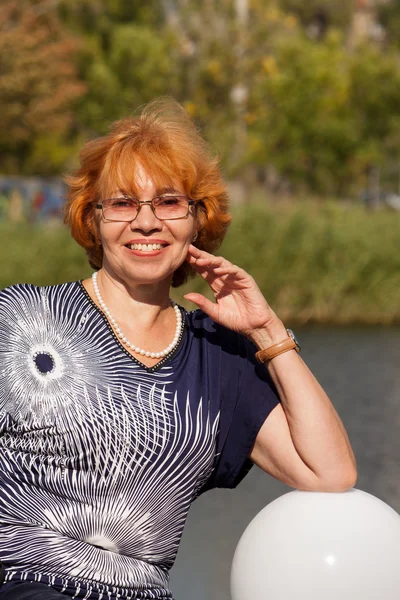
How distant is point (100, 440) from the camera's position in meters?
3.00

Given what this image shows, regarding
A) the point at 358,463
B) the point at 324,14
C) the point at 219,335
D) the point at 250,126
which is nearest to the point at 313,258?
the point at 250,126

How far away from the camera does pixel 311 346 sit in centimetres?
1530

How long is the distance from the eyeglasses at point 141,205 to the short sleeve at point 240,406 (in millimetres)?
440

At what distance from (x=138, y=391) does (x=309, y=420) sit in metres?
0.48

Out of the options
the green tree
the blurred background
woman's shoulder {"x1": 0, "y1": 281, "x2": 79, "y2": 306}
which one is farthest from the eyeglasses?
the green tree

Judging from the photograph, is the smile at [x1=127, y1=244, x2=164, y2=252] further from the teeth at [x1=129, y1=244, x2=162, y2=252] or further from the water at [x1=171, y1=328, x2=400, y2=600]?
the water at [x1=171, y1=328, x2=400, y2=600]

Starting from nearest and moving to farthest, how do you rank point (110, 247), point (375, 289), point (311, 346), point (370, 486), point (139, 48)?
point (110, 247)
point (370, 486)
point (311, 346)
point (375, 289)
point (139, 48)

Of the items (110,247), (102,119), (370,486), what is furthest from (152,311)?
(102,119)

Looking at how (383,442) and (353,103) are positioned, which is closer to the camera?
(383,442)

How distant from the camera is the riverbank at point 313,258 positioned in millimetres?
18156

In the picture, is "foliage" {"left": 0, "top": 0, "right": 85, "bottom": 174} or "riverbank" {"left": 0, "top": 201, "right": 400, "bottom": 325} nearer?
"riverbank" {"left": 0, "top": 201, "right": 400, "bottom": 325}

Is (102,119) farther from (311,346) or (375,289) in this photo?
(311,346)

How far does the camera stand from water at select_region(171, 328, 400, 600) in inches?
225

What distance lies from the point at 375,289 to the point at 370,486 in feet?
39.3
